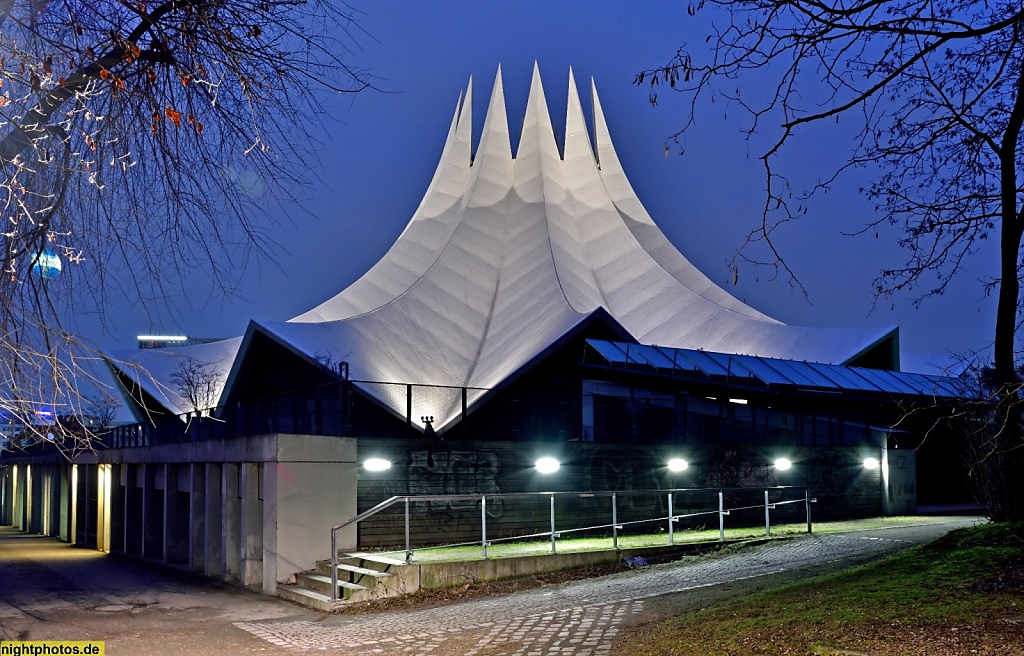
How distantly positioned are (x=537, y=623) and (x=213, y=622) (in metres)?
3.59

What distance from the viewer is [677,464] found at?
15.3 meters

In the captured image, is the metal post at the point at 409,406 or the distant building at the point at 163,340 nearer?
the distant building at the point at 163,340

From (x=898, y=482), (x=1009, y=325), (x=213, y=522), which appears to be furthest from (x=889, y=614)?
(x=898, y=482)

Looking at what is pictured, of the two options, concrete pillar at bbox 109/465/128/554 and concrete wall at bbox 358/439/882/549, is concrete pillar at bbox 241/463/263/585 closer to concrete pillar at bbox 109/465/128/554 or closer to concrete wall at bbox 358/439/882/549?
concrete wall at bbox 358/439/882/549

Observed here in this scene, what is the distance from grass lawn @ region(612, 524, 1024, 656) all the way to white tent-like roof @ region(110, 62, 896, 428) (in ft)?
52.4

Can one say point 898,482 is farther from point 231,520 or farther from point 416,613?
point 231,520

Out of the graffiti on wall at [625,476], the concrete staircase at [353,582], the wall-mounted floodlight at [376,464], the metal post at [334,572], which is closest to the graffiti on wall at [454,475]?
the wall-mounted floodlight at [376,464]

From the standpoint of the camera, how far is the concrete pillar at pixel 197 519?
1480cm

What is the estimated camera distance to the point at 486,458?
13609mm

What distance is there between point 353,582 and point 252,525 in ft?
8.17

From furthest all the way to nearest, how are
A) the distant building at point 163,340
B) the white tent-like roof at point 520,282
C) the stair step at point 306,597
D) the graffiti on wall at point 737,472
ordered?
the white tent-like roof at point 520,282 → the graffiti on wall at point 737,472 → the stair step at point 306,597 → the distant building at point 163,340

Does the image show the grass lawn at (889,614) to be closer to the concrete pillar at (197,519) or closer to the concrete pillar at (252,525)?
the concrete pillar at (252,525)

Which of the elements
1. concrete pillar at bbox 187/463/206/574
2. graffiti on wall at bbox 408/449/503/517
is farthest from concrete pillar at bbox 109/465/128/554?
graffiti on wall at bbox 408/449/503/517

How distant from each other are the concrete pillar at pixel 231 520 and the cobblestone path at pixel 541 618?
12.0 ft
